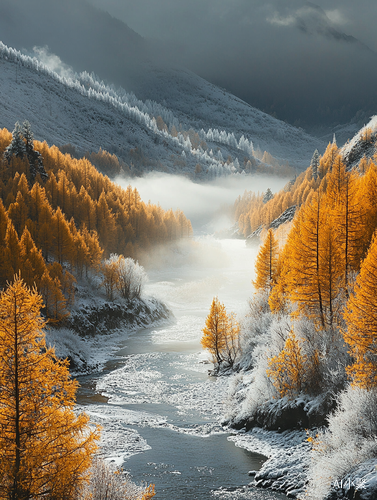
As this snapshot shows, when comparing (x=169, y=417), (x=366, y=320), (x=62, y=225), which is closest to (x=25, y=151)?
(x=62, y=225)

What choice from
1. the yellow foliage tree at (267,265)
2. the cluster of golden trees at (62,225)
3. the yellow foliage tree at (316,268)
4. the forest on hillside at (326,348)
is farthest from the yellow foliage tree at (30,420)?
the yellow foliage tree at (267,265)

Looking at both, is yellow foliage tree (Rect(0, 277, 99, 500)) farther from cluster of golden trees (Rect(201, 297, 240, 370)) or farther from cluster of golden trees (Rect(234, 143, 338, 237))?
cluster of golden trees (Rect(234, 143, 338, 237))

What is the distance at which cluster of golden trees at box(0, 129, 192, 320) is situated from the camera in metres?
49.2

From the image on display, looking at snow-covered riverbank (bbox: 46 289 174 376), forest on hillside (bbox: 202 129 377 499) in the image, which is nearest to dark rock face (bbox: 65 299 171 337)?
snow-covered riverbank (bbox: 46 289 174 376)

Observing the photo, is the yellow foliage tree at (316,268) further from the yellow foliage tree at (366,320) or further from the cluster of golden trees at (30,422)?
the cluster of golden trees at (30,422)

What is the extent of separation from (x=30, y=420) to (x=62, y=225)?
54292mm

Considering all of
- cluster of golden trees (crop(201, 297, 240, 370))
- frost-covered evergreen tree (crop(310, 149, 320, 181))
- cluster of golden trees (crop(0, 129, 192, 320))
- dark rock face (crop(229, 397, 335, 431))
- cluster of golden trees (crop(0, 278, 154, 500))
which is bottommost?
dark rock face (crop(229, 397, 335, 431))

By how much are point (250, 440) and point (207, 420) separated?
17.3 ft

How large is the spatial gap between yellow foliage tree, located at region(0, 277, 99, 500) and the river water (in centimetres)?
866

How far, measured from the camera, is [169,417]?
98.4 feet

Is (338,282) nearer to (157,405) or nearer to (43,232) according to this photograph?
(157,405)

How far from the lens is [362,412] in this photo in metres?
18.2

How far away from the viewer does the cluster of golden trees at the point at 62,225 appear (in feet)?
161

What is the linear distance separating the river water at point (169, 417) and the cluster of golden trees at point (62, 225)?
14697mm
